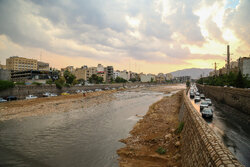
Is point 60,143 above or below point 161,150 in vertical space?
below

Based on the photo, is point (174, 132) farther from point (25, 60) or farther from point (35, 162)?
point (25, 60)

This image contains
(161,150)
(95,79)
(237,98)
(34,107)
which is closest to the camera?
(161,150)

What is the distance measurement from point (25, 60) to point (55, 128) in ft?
489

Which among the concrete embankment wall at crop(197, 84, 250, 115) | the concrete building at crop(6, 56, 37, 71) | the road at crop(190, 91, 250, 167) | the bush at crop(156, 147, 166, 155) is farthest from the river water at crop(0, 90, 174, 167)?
the concrete building at crop(6, 56, 37, 71)

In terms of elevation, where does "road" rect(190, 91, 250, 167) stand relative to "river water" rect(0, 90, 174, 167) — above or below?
above

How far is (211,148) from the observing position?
588 centimetres

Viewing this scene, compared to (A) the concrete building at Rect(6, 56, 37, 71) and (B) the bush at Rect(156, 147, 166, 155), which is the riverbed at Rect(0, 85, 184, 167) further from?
(A) the concrete building at Rect(6, 56, 37, 71)

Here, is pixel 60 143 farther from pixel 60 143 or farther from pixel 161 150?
pixel 161 150

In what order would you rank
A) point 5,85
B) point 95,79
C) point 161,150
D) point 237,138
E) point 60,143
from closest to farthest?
1. point 161,150
2. point 237,138
3. point 60,143
4. point 5,85
5. point 95,79

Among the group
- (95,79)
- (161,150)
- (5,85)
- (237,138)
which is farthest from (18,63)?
(237,138)

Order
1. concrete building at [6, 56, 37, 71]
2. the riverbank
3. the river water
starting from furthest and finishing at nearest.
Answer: concrete building at [6, 56, 37, 71], the riverbank, the river water

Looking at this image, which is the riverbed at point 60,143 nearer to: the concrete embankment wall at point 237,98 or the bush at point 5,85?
the concrete embankment wall at point 237,98

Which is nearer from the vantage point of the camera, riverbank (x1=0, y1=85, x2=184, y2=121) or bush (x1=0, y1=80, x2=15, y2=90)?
riverbank (x1=0, y1=85, x2=184, y2=121)

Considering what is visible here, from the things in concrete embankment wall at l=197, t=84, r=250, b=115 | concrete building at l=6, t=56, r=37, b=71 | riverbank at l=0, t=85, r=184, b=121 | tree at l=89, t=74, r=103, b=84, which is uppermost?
concrete building at l=6, t=56, r=37, b=71
